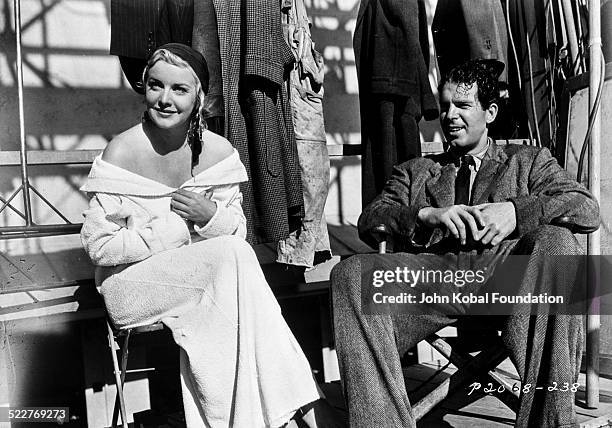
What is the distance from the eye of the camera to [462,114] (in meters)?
2.36

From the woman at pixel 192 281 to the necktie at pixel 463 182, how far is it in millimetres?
814

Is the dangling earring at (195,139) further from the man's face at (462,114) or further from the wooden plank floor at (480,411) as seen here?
the wooden plank floor at (480,411)

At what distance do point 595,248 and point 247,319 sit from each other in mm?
1410

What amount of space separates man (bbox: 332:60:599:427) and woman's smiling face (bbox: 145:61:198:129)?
706 millimetres

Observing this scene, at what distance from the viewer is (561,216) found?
6.81 ft

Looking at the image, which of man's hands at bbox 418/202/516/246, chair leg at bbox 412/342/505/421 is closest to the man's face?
man's hands at bbox 418/202/516/246

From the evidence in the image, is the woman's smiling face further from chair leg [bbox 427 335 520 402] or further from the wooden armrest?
chair leg [bbox 427 335 520 402]

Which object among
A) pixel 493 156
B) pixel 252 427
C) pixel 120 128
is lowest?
pixel 252 427

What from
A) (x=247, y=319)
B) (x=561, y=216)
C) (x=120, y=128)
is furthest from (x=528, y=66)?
(x=247, y=319)

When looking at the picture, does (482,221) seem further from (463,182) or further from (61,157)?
(61,157)

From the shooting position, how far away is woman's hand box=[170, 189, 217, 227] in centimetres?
203

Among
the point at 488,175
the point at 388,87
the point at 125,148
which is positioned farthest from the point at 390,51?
the point at 125,148

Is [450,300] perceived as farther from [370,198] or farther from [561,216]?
[370,198]

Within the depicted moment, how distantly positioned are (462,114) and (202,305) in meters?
1.14
